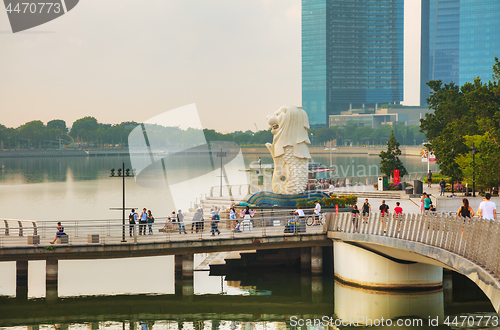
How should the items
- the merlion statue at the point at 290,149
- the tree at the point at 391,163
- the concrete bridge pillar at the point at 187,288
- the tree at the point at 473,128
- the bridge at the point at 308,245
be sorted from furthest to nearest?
the tree at the point at 391,163 < the tree at the point at 473,128 < the merlion statue at the point at 290,149 < the concrete bridge pillar at the point at 187,288 < the bridge at the point at 308,245

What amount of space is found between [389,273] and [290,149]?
38.8 ft

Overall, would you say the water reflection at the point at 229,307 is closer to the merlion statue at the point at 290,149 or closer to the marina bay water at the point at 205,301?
the marina bay water at the point at 205,301

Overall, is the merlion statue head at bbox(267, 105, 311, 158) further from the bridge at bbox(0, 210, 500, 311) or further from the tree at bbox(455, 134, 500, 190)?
the tree at bbox(455, 134, 500, 190)

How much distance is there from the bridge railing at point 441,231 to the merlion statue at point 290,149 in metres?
7.36

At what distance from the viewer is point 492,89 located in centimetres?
4356

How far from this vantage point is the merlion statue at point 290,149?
36469mm

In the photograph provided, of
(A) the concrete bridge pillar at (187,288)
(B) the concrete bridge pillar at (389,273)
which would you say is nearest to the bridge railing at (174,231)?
(A) the concrete bridge pillar at (187,288)

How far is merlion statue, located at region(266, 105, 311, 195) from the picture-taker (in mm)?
36469

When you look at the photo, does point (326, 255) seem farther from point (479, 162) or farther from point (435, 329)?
point (479, 162)

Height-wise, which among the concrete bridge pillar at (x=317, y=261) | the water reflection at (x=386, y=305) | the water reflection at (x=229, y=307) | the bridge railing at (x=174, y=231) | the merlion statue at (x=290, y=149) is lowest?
the water reflection at (x=229, y=307)

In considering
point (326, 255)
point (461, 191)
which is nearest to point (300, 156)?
point (326, 255)

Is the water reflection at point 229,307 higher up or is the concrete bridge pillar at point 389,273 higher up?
the concrete bridge pillar at point 389,273

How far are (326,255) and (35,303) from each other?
14.7 m

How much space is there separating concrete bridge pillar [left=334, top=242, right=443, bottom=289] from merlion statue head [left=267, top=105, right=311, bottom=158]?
10110mm
